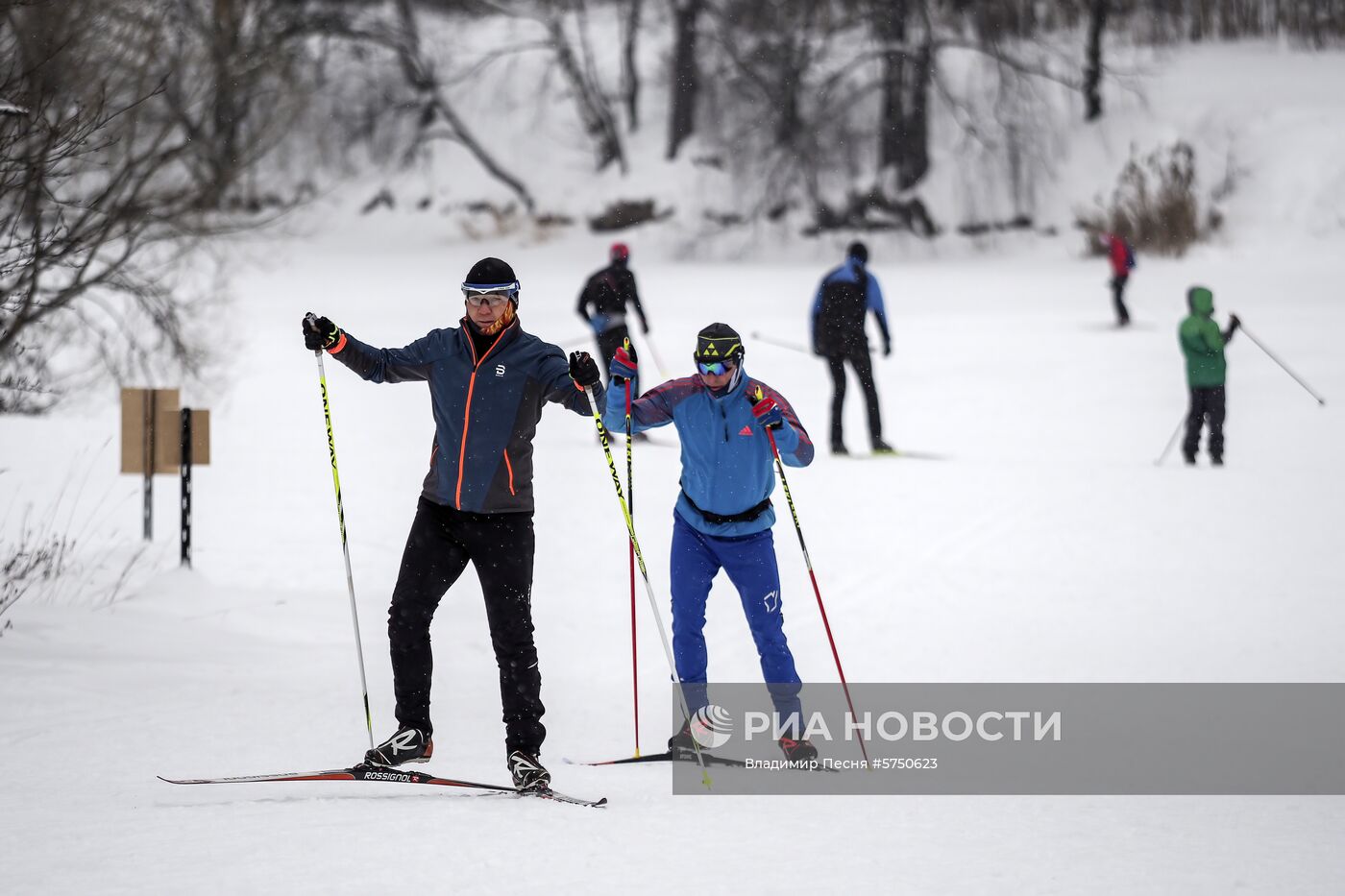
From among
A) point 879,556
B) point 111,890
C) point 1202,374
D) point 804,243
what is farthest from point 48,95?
point 804,243

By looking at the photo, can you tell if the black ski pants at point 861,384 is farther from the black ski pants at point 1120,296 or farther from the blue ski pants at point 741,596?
the black ski pants at point 1120,296

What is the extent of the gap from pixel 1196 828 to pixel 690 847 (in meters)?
1.79

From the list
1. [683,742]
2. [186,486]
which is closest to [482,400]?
[683,742]

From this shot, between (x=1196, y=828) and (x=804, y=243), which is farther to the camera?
(x=804, y=243)

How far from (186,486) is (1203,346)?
9103 mm

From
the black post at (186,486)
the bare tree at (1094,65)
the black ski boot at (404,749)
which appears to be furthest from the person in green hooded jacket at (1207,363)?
the bare tree at (1094,65)

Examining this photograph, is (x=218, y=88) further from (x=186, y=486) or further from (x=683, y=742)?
(x=683, y=742)

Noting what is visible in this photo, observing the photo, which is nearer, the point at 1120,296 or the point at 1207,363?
the point at 1207,363

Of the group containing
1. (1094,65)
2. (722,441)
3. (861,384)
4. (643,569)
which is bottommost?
(643,569)

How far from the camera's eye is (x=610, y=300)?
42.3 ft

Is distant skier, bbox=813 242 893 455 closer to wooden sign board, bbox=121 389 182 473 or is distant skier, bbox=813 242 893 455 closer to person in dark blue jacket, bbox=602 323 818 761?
wooden sign board, bbox=121 389 182 473

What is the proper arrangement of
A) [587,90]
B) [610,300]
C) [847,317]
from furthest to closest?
[587,90] < [610,300] < [847,317]

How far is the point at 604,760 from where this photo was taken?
6109 millimetres

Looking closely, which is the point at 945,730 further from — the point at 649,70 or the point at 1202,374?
the point at 649,70
